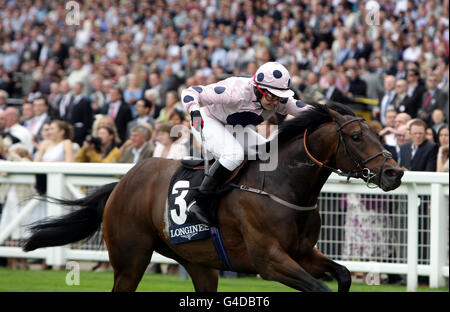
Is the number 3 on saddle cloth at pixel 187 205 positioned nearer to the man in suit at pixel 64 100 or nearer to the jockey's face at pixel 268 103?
the jockey's face at pixel 268 103

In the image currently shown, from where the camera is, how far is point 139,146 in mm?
9656

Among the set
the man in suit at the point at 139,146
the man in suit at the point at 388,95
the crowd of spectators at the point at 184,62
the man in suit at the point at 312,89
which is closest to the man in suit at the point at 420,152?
the crowd of spectators at the point at 184,62

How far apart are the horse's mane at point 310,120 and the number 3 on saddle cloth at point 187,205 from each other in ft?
1.19

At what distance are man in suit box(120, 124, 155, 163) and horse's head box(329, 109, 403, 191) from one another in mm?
4423

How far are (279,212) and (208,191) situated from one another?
556 millimetres

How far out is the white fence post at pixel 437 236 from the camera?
25.8 feet

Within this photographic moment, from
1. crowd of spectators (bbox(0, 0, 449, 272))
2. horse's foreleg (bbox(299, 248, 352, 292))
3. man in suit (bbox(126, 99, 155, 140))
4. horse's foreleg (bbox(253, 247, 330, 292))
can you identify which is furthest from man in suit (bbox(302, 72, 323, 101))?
horse's foreleg (bbox(253, 247, 330, 292))

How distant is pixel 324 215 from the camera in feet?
27.2

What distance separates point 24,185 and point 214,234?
4239 millimetres

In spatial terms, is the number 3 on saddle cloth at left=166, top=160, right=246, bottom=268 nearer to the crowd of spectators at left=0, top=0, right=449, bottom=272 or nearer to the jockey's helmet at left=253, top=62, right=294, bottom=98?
the jockey's helmet at left=253, top=62, right=294, bottom=98

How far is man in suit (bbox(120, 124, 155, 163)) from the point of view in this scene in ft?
31.4
